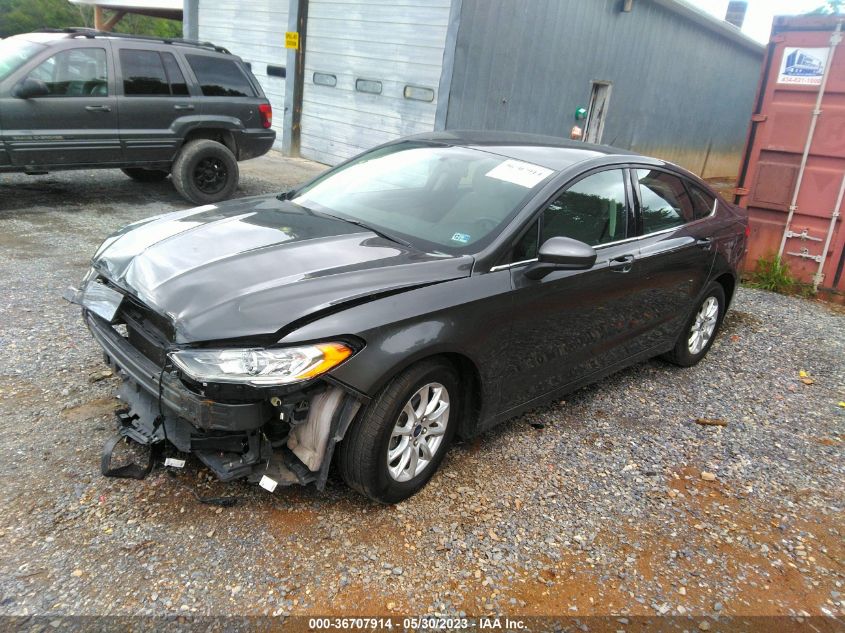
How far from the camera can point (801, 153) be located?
23.1ft

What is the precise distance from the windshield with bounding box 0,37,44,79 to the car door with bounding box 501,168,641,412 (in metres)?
6.30

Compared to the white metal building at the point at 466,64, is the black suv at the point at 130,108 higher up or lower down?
lower down

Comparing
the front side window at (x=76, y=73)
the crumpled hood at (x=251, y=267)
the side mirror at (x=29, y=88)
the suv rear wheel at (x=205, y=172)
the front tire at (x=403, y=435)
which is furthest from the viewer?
the suv rear wheel at (x=205, y=172)

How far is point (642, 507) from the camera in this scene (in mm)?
3236

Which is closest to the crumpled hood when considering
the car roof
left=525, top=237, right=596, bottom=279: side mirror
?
left=525, top=237, right=596, bottom=279: side mirror

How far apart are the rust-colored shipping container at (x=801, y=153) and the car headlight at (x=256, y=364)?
657 centimetres

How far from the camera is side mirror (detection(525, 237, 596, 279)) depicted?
3.15 meters

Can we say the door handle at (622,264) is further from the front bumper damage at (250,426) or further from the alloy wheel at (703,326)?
the front bumper damage at (250,426)

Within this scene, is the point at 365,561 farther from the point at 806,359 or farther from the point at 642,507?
the point at 806,359

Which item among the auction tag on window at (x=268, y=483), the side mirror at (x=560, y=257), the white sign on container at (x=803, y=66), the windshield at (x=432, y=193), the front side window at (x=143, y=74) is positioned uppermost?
the white sign on container at (x=803, y=66)

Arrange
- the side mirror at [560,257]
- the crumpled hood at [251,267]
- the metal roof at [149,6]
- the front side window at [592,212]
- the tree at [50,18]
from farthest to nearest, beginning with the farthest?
the tree at [50,18] → the metal roof at [149,6] → the front side window at [592,212] → the side mirror at [560,257] → the crumpled hood at [251,267]

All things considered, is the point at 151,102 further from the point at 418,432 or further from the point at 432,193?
the point at 418,432

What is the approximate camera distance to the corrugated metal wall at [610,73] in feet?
33.7

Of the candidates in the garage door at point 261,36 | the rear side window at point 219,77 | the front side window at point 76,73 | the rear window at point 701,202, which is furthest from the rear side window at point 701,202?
the garage door at point 261,36
